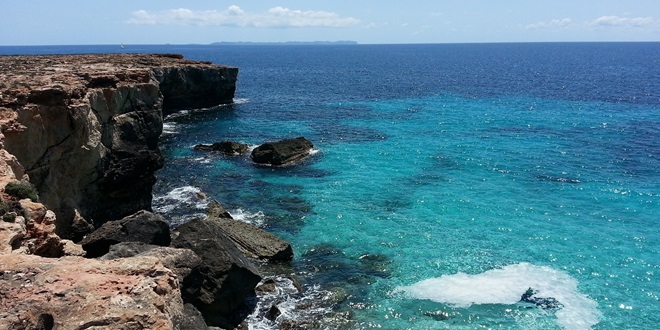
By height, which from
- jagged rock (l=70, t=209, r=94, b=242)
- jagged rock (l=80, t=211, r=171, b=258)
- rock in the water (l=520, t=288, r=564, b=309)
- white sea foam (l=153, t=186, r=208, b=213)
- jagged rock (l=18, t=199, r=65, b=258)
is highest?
jagged rock (l=18, t=199, r=65, b=258)

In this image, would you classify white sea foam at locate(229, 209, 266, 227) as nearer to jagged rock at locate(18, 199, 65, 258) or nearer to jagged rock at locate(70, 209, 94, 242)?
jagged rock at locate(70, 209, 94, 242)

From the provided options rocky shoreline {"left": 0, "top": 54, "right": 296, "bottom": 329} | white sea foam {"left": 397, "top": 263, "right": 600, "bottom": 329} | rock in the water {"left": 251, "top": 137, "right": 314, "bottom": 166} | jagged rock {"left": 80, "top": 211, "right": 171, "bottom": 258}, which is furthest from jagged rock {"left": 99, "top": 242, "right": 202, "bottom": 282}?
rock in the water {"left": 251, "top": 137, "right": 314, "bottom": 166}

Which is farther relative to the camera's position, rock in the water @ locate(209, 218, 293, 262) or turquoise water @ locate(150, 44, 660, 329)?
rock in the water @ locate(209, 218, 293, 262)

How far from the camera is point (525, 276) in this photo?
2847 cm

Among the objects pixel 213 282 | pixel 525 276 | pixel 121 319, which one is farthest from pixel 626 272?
pixel 121 319

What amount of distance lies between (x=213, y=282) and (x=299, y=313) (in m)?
4.45

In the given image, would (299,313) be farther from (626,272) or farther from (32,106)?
(626,272)

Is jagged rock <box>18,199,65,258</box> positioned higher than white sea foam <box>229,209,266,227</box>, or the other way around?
jagged rock <box>18,199,65,258</box>

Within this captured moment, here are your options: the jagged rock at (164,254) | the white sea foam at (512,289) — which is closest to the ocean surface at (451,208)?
the white sea foam at (512,289)

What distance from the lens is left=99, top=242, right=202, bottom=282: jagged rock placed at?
1474cm

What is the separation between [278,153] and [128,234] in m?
29.5

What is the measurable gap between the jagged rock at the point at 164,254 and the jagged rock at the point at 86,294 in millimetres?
2036

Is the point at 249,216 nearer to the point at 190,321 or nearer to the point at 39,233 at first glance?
the point at 39,233

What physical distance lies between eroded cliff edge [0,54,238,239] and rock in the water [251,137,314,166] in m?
15.0
